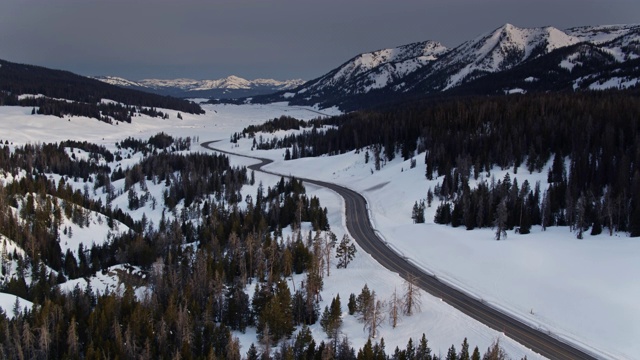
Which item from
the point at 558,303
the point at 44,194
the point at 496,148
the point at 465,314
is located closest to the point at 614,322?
the point at 558,303

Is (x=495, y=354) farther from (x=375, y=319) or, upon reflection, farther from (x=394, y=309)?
(x=394, y=309)

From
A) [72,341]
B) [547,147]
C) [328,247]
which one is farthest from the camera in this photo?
[547,147]

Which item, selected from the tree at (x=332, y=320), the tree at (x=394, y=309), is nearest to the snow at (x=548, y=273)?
the tree at (x=394, y=309)

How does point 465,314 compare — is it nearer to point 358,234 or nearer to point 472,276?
point 472,276

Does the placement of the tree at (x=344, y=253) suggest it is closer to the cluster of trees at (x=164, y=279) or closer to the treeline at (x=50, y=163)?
the cluster of trees at (x=164, y=279)

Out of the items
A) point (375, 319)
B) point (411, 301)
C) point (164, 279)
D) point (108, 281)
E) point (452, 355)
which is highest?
point (411, 301)

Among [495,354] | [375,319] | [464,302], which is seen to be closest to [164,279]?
[375,319]

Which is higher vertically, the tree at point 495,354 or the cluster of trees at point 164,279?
the tree at point 495,354
